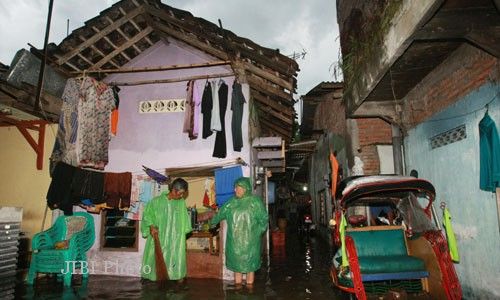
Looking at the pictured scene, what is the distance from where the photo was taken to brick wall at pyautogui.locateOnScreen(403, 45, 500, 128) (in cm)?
564

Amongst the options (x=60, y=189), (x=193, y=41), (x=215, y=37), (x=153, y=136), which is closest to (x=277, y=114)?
(x=193, y=41)

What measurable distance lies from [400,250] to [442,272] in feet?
3.24

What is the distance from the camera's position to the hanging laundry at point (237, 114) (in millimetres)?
8711

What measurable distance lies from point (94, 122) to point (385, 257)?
7.48 meters

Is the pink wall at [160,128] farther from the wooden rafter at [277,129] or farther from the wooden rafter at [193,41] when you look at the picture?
the wooden rafter at [277,129]

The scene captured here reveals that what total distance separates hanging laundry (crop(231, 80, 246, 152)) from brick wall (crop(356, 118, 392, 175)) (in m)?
3.68

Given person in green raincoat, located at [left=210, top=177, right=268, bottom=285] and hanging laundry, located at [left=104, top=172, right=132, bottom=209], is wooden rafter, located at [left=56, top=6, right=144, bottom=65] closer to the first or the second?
hanging laundry, located at [left=104, top=172, right=132, bottom=209]

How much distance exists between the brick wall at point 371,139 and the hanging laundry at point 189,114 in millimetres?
4948

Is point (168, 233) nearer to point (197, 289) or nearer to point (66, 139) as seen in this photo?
point (197, 289)

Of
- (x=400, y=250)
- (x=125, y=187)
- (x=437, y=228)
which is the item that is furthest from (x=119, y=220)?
(x=437, y=228)

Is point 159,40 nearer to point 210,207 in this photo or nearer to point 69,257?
point 210,207

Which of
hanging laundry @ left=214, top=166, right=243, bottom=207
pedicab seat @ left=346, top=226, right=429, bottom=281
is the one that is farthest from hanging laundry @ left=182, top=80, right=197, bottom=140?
pedicab seat @ left=346, top=226, right=429, bottom=281

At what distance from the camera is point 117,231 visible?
1043 cm

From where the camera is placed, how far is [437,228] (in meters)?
5.79
